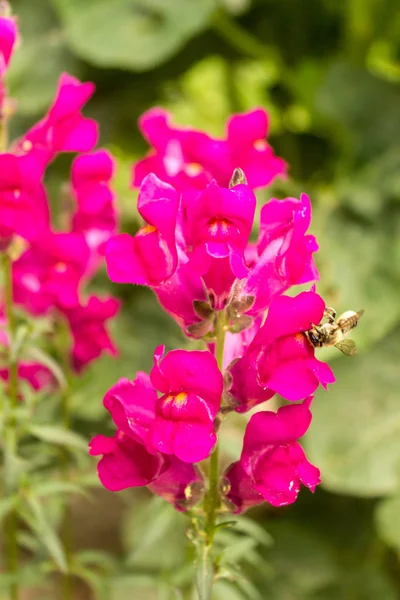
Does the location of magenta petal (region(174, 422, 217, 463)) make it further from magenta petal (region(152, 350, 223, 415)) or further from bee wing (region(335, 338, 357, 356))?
bee wing (region(335, 338, 357, 356))

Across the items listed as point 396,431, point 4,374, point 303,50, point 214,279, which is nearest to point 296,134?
point 303,50

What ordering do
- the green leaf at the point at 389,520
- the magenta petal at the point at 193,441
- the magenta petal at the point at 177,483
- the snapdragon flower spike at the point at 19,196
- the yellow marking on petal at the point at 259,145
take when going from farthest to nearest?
the green leaf at the point at 389,520 < the yellow marking on petal at the point at 259,145 < the snapdragon flower spike at the point at 19,196 < the magenta petal at the point at 177,483 < the magenta petal at the point at 193,441

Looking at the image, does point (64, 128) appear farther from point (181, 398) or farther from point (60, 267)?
point (181, 398)

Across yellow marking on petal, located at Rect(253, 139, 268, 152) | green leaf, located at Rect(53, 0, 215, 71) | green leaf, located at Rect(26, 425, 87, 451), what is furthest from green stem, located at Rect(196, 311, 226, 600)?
green leaf, located at Rect(53, 0, 215, 71)

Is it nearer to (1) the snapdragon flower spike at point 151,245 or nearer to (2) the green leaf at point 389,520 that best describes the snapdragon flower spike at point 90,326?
(1) the snapdragon flower spike at point 151,245

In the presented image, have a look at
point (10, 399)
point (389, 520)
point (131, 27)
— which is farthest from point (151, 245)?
point (131, 27)

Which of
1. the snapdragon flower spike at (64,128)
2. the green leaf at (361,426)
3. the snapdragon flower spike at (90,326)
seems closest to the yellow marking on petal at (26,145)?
the snapdragon flower spike at (64,128)
